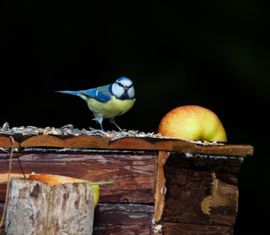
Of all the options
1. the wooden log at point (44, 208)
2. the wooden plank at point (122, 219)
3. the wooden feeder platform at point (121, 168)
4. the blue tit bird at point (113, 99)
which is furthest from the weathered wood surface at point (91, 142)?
the blue tit bird at point (113, 99)

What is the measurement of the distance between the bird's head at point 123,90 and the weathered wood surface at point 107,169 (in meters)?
1.06

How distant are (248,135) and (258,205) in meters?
0.44

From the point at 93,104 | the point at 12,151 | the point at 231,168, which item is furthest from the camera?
the point at 93,104

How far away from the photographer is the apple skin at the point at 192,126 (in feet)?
16.1

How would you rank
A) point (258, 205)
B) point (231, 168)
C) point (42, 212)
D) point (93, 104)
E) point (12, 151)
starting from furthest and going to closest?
point (258, 205) → point (93, 104) → point (231, 168) → point (12, 151) → point (42, 212)

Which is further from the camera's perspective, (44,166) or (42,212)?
(44,166)

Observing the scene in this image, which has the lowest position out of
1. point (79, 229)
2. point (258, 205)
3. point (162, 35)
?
point (258, 205)

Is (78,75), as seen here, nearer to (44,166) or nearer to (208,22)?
(208,22)

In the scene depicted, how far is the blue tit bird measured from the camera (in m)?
5.46

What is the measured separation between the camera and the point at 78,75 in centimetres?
784

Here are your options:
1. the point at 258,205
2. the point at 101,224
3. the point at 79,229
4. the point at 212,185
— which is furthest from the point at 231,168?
the point at 258,205

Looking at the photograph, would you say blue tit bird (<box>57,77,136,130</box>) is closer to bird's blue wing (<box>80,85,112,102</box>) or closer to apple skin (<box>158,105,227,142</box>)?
bird's blue wing (<box>80,85,112,102</box>)

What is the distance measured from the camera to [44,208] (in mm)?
→ 3852

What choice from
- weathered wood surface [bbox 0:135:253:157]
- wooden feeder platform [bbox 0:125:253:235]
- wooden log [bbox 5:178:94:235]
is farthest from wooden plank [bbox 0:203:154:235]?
wooden log [bbox 5:178:94:235]
